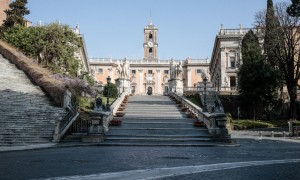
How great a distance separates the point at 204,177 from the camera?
9672 millimetres

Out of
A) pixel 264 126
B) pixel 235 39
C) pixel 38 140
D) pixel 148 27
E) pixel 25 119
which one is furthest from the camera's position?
pixel 148 27

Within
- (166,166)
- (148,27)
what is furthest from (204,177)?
(148,27)

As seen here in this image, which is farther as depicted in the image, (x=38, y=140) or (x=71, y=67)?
(x=71, y=67)

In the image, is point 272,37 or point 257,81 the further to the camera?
point 257,81

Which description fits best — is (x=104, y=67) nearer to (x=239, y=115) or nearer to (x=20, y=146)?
(x=239, y=115)

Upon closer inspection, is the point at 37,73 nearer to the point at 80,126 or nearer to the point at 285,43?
the point at 80,126

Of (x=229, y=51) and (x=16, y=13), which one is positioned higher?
(x=16, y=13)

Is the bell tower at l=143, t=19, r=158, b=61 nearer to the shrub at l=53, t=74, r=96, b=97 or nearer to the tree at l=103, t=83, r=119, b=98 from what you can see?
the tree at l=103, t=83, r=119, b=98

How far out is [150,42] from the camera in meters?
130

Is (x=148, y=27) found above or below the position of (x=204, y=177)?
above

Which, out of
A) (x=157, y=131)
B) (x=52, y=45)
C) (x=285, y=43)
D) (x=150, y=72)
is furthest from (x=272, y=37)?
(x=150, y=72)

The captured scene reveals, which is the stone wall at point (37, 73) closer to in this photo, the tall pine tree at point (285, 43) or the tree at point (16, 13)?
the tree at point (16, 13)

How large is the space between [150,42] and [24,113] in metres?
107

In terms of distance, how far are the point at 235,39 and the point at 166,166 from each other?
6352 cm
